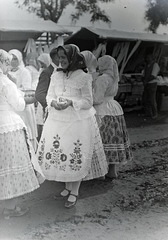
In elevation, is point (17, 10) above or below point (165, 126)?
above

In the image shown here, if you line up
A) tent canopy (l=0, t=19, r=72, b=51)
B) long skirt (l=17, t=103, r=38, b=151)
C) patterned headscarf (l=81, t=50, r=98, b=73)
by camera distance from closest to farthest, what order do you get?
tent canopy (l=0, t=19, r=72, b=51)
patterned headscarf (l=81, t=50, r=98, b=73)
long skirt (l=17, t=103, r=38, b=151)

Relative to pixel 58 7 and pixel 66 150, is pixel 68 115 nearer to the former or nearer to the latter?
pixel 66 150

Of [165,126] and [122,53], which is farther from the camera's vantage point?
[122,53]

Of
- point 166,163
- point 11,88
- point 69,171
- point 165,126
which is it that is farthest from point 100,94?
point 165,126

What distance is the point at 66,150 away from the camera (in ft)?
9.37

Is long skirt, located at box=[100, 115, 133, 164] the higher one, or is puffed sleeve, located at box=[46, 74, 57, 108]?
puffed sleeve, located at box=[46, 74, 57, 108]

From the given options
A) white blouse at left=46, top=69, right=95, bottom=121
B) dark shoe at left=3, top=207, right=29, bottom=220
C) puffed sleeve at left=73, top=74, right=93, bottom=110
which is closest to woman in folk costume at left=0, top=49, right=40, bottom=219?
dark shoe at left=3, top=207, right=29, bottom=220

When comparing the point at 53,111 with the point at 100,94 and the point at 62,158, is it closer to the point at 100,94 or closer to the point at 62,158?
the point at 62,158

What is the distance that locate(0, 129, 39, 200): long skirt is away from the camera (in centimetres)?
245

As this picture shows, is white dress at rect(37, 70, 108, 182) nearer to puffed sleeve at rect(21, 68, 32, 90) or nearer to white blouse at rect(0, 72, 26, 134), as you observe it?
white blouse at rect(0, 72, 26, 134)

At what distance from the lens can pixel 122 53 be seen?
23.7 feet

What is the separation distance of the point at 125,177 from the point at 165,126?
9.47ft

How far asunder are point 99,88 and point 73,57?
0.65 meters

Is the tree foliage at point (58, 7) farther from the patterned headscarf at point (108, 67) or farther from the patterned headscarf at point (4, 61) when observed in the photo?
the patterned headscarf at point (4, 61)
